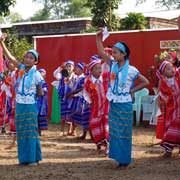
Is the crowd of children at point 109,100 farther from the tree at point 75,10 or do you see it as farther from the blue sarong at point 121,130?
the tree at point 75,10

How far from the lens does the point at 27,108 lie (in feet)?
24.5

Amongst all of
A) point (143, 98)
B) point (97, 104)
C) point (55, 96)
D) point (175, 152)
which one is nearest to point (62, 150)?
point (97, 104)

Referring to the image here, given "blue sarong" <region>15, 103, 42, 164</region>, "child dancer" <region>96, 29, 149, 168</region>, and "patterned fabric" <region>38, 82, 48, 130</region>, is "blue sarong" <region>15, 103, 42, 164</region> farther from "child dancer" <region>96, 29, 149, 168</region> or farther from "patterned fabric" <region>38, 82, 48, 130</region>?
"patterned fabric" <region>38, 82, 48, 130</region>

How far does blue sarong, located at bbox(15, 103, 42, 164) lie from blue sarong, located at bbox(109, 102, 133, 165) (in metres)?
1.13

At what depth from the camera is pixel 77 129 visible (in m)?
13.6

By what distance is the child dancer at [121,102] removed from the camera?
7.11 m

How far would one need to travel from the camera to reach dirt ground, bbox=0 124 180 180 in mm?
6793

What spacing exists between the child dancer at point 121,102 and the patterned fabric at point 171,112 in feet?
3.59

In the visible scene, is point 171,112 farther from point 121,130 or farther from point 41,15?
point 41,15

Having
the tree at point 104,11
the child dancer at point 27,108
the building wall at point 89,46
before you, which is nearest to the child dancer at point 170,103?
the child dancer at point 27,108

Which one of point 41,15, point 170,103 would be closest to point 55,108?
point 170,103

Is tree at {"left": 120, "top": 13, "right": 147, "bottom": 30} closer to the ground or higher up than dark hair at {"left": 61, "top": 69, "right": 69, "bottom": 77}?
higher up

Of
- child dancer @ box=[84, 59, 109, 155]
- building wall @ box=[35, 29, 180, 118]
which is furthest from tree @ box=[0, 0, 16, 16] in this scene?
A: child dancer @ box=[84, 59, 109, 155]

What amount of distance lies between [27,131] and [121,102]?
55.6 inches
